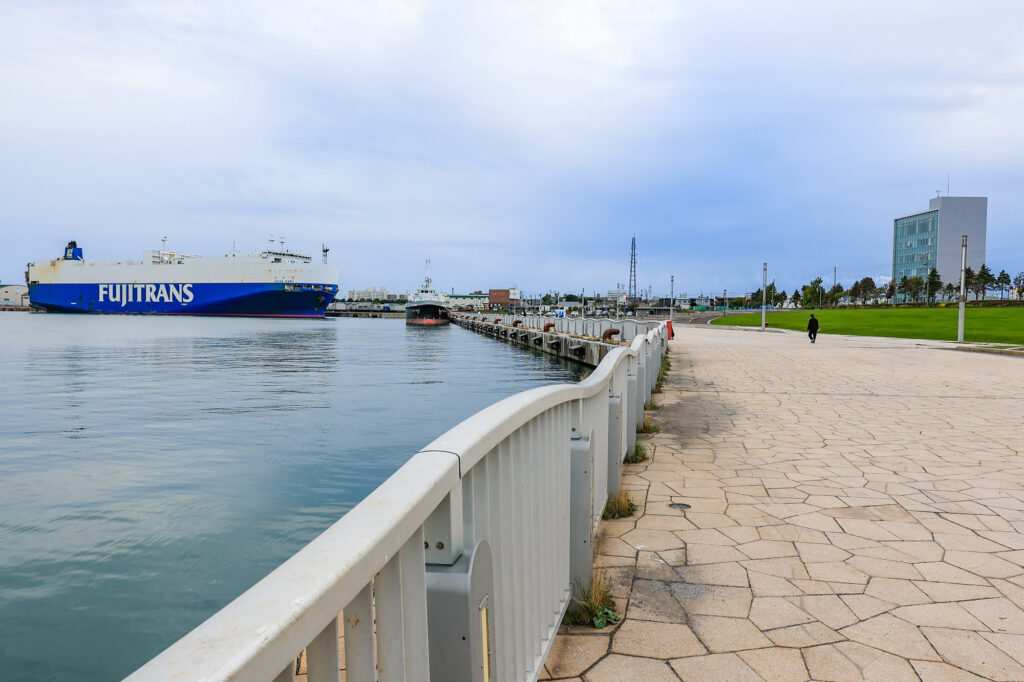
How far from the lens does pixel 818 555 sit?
413 centimetres

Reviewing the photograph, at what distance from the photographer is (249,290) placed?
9462 centimetres

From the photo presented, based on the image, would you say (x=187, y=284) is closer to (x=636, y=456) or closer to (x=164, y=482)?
(x=164, y=482)

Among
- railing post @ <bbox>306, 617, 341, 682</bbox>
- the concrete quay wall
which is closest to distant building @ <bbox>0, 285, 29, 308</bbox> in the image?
the concrete quay wall

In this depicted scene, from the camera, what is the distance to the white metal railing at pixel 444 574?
2.81ft

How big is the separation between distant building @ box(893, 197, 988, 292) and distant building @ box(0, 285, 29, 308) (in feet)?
743

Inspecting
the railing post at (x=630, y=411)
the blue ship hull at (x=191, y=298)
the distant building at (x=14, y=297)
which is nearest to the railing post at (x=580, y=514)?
the railing post at (x=630, y=411)

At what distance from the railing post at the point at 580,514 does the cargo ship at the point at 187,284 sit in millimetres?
95969

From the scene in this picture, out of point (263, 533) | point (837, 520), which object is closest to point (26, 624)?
point (263, 533)

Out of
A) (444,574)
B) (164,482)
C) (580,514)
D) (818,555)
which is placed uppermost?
(444,574)

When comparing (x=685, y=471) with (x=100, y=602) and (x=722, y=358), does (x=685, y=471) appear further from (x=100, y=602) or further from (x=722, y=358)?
(x=722, y=358)

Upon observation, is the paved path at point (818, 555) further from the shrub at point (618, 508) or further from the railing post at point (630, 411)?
the railing post at point (630, 411)

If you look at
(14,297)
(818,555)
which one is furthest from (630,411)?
(14,297)

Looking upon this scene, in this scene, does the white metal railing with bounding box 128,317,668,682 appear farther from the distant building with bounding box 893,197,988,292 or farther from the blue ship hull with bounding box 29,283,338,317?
the distant building with bounding box 893,197,988,292

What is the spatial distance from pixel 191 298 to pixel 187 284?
7.62ft
